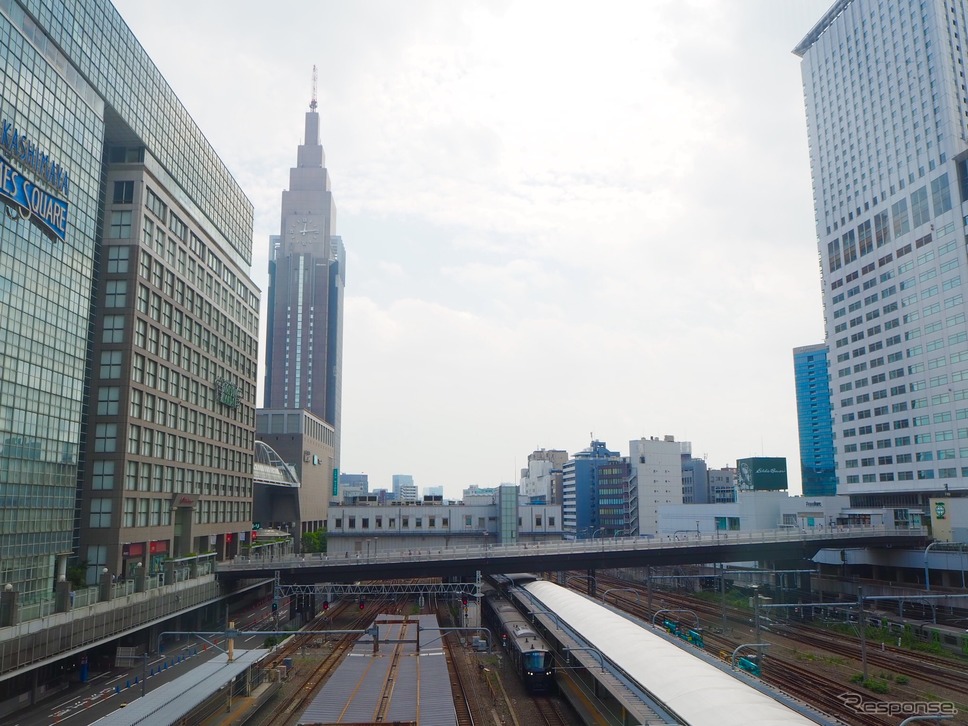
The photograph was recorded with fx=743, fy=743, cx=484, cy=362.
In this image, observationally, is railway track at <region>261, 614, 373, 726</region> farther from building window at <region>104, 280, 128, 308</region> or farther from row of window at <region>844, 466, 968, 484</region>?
row of window at <region>844, 466, 968, 484</region>

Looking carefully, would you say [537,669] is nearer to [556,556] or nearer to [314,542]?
[556,556]

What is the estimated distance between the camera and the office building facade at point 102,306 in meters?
52.9

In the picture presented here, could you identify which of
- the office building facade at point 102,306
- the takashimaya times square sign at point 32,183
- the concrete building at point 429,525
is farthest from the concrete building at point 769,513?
the takashimaya times square sign at point 32,183

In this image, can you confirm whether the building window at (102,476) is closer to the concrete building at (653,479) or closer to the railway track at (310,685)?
the railway track at (310,685)

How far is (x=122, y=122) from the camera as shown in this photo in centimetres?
6906

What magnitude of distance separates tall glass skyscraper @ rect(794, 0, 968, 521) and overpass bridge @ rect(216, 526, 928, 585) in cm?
1815

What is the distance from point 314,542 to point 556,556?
62.2m

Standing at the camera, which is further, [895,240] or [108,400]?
[895,240]

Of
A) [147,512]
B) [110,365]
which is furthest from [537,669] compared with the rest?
[110,365]

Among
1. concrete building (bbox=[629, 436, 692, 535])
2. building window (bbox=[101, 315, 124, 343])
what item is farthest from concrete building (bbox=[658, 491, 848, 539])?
building window (bbox=[101, 315, 124, 343])

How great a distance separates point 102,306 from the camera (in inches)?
2692

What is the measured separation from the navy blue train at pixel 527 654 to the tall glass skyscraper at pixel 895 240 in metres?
75.5

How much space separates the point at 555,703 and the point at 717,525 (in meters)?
106

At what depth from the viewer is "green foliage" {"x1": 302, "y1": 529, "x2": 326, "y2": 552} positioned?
438 ft
